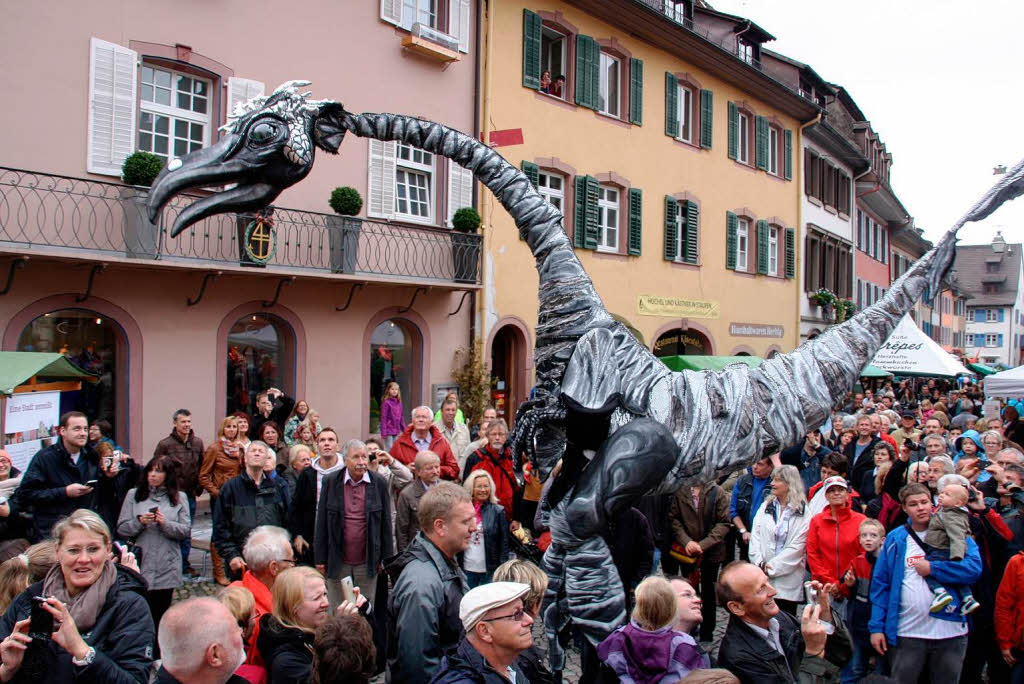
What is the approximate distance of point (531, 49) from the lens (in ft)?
47.9

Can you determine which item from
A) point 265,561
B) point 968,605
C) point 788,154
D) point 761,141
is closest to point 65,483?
point 265,561

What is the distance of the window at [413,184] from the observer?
42.6 feet

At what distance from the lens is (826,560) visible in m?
5.16

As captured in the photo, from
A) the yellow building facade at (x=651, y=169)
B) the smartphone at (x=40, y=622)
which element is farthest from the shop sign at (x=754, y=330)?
the smartphone at (x=40, y=622)

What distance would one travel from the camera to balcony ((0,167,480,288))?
9266mm

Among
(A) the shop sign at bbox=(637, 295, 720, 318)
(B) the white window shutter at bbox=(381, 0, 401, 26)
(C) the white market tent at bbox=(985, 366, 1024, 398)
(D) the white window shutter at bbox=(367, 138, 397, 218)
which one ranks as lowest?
(C) the white market tent at bbox=(985, 366, 1024, 398)

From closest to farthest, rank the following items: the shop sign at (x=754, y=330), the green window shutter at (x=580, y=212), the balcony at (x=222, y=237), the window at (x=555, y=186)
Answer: the balcony at (x=222, y=237), the window at (x=555, y=186), the green window shutter at (x=580, y=212), the shop sign at (x=754, y=330)

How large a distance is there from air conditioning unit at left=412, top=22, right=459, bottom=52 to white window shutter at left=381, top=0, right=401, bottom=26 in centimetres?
30

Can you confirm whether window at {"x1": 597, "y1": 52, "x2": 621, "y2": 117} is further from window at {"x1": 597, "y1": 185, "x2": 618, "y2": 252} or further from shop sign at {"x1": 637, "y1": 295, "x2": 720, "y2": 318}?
shop sign at {"x1": 637, "y1": 295, "x2": 720, "y2": 318}

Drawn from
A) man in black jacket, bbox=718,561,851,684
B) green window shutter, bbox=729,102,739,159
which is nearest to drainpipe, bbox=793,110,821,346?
green window shutter, bbox=729,102,739,159

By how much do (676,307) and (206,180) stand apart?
53.0 feet

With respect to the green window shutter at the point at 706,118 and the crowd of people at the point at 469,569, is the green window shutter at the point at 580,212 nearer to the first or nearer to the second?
the green window shutter at the point at 706,118

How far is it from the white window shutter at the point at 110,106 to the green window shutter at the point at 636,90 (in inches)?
393

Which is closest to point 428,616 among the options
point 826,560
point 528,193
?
point 528,193
